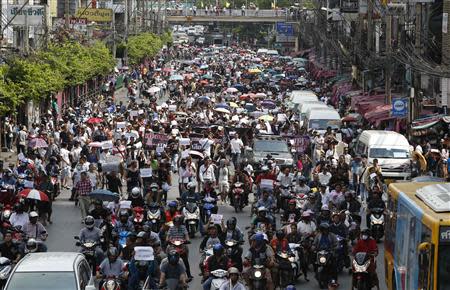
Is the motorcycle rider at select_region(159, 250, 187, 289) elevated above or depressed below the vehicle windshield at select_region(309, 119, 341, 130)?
above

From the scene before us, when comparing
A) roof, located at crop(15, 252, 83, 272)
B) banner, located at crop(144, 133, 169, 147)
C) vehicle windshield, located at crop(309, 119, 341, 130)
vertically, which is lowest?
vehicle windshield, located at crop(309, 119, 341, 130)

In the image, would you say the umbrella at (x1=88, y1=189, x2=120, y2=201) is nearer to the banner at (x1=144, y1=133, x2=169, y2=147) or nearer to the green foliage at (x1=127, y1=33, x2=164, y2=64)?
the banner at (x1=144, y1=133, x2=169, y2=147)

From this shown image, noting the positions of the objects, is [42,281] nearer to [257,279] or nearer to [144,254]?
[144,254]

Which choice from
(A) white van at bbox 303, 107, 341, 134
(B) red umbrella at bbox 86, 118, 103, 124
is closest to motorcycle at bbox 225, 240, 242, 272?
(B) red umbrella at bbox 86, 118, 103, 124

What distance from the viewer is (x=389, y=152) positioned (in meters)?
38.1

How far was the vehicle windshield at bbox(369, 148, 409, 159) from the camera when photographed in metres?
38.0

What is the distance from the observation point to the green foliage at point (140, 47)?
98.1 meters

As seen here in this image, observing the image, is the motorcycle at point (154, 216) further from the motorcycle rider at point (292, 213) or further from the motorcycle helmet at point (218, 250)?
the motorcycle helmet at point (218, 250)

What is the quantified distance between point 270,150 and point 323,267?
56.0 ft

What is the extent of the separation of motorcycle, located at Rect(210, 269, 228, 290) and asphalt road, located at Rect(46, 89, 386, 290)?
11.4 feet

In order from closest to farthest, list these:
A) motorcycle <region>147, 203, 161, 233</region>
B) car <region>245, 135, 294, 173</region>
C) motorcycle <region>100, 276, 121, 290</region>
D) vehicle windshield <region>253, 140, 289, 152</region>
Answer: motorcycle <region>100, 276, 121, 290</region>, motorcycle <region>147, 203, 161, 233</region>, car <region>245, 135, 294, 173</region>, vehicle windshield <region>253, 140, 289, 152</region>

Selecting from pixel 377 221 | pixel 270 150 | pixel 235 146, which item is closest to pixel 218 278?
pixel 377 221

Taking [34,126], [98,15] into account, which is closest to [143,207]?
[34,126]

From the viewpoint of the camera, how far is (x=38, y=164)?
114ft
